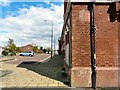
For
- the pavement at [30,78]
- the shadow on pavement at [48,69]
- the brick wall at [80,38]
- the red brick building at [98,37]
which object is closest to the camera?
the red brick building at [98,37]

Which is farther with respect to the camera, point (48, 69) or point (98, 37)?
point (48, 69)

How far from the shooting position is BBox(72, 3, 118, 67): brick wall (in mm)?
11992

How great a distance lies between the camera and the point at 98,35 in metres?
12.1

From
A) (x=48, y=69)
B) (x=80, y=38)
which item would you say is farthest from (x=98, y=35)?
(x=48, y=69)

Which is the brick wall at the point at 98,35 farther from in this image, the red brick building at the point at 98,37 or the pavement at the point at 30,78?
the pavement at the point at 30,78

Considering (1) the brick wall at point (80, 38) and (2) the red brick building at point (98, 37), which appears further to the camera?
(1) the brick wall at point (80, 38)

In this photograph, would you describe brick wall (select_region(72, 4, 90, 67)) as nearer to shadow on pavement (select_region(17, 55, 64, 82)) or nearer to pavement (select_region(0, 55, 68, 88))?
pavement (select_region(0, 55, 68, 88))

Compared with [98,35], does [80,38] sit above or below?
below

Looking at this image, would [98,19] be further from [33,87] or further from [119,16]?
[33,87]

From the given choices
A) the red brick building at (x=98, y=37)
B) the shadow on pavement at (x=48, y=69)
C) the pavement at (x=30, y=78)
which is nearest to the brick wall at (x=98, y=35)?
the red brick building at (x=98, y=37)

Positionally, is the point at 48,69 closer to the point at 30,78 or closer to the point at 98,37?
the point at 30,78

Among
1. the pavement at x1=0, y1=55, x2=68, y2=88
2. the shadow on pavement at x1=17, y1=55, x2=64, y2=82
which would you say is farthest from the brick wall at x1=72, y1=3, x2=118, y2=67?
the shadow on pavement at x1=17, y1=55, x2=64, y2=82

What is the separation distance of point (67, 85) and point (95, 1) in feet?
13.4

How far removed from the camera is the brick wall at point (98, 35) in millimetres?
11992
